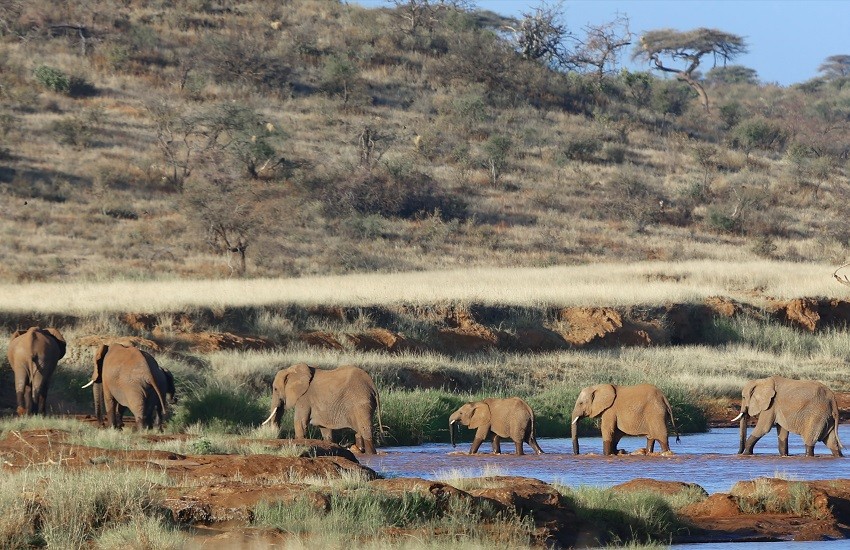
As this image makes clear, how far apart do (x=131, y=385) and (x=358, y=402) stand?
9.75 ft

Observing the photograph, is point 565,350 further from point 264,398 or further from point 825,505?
point 825,505

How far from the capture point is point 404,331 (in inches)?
1100

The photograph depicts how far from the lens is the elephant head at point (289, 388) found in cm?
1712

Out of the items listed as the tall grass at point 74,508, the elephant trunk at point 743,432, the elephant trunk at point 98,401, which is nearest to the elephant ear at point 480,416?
the elephant trunk at point 743,432

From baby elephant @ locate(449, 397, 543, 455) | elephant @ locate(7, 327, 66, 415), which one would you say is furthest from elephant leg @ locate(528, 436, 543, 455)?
elephant @ locate(7, 327, 66, 415)

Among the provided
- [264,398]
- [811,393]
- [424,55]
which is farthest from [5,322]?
[424,55]

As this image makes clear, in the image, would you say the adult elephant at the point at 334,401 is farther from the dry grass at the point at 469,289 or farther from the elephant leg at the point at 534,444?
the dry grass at the point at 469,289

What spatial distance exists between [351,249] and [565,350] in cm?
1443

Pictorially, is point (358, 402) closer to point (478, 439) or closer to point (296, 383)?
point (296, 383)

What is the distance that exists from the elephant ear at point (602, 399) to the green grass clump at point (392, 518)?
26.5ft

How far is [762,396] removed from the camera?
60.8 feet

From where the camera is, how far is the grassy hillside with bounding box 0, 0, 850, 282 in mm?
41378

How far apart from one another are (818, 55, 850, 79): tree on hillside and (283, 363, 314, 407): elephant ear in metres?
112

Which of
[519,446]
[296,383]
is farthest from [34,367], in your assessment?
[519,446]
